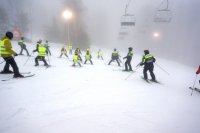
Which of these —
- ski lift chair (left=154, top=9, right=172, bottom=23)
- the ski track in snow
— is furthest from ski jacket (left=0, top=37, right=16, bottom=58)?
ski lift chair (left=154, top=9, right=172, bottom=23)

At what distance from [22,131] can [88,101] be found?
2518 mm

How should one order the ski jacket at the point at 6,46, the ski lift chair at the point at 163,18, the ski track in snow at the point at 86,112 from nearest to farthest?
1. the ski track in snow at the point at 86,112
2. the ski jacket at the point at 6,46
3. the ski lift chair at the point at 163,18

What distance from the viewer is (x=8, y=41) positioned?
7543 mm

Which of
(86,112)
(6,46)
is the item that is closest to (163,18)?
(6,46)

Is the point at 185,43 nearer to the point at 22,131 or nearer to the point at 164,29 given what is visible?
the point at 164,29

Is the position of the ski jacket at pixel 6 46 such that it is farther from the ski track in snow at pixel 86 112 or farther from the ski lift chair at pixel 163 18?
the ski lift chair at pixel 163 18

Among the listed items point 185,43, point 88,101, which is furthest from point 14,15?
point 88,101

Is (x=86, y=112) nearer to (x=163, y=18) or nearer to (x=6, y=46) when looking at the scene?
(x=6, y=46)

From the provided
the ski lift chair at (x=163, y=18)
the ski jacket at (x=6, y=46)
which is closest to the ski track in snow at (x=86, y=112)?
the ski jacket at (x=6, y=46)

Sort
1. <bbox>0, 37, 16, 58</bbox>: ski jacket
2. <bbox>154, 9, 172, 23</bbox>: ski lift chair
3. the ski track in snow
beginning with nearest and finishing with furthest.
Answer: the ski track in snow < <bbox>0, 37, 16, 58</bbox>: ski jacket < <bbox>154, 9, 172, 23</bbox>: ski lift chair

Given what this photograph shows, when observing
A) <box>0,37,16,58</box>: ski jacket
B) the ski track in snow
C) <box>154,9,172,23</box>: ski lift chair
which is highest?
<box>154,9,172,23</box>: ski lift chair

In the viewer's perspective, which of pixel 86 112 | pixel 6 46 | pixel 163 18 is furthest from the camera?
pixel 163 18

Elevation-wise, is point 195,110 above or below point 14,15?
below

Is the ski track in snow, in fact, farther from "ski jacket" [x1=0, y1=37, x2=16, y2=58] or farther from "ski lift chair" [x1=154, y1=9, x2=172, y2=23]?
"ski lift chair" [x1=154, y1=9, x2=172, y2=23]
